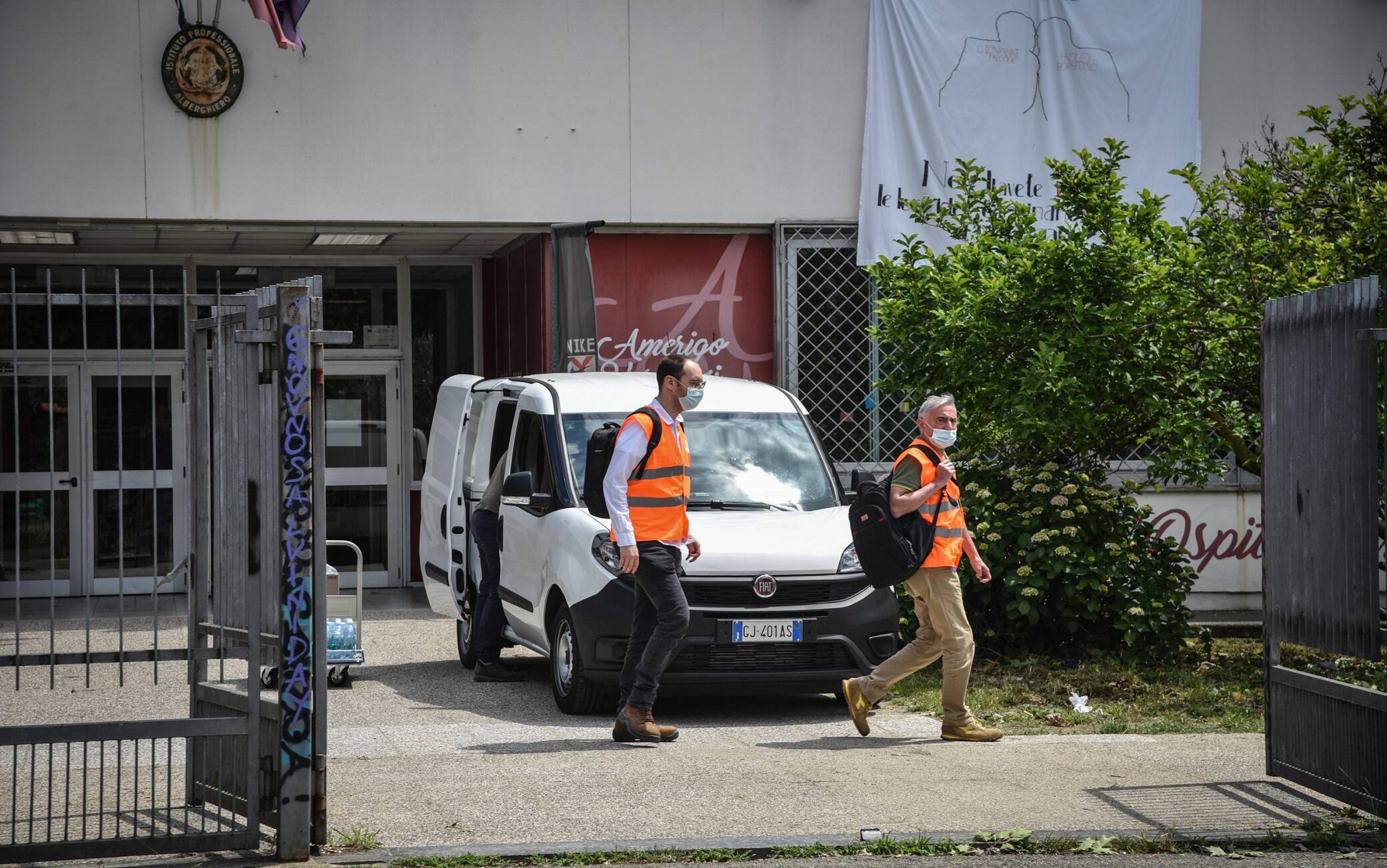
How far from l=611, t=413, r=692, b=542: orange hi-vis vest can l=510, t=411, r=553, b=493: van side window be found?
1.68m

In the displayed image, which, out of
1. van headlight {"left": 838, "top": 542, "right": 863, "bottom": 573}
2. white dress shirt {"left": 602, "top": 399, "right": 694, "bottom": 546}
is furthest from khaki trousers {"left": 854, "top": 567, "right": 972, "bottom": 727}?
white dress shirt {"left": 602, "top": 399, "right": 694, "bottom": 546}

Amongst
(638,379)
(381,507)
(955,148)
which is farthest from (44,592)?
(955,148)

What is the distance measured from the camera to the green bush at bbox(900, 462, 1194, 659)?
10320mm

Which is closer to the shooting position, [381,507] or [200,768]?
[200,768]

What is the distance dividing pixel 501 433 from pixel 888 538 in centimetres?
360

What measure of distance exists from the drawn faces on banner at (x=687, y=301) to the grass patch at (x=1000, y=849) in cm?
905

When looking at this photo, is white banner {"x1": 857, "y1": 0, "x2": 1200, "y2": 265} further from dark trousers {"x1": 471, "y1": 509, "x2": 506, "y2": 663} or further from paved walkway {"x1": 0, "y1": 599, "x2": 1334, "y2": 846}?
paved walkway {"x1": 0, "y1": 599, "x2": 1334, "y2": 846}

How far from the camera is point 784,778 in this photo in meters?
6.98

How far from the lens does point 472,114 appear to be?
14.2 metres

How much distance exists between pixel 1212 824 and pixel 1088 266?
502 centimetres

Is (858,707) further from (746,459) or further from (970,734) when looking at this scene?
(746,459)

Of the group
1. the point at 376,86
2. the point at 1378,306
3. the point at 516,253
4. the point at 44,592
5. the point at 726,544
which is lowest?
the point at 44,592

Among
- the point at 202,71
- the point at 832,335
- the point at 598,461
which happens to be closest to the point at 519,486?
the point at 598,461

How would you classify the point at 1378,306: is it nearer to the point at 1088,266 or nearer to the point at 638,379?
the point at 1088,266
